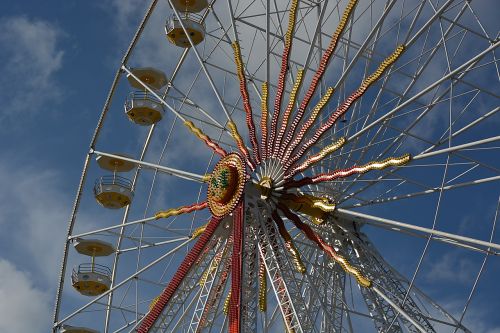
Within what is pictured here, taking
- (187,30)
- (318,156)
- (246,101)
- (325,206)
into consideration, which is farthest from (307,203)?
(187,30)

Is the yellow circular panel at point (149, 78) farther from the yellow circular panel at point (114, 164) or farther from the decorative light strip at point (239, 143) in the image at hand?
the decorative light strip at point (239, 143)

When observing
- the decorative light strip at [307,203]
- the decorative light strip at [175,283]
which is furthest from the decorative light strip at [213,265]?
the decorative light strip at [307,203]

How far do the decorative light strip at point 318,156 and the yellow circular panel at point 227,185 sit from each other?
0.93 metres

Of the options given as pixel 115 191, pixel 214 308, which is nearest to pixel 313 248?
pixel 214 308

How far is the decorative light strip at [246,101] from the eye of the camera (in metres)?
18.9

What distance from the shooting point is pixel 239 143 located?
19.4 m

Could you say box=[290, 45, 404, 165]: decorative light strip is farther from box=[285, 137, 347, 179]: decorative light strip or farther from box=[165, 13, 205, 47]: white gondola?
box=[165, 13, 205, 47]: white gondola

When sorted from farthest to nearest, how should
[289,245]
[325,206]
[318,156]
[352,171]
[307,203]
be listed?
[289,245] → [307,203] → [325,206] → [318,156] → [352,171]

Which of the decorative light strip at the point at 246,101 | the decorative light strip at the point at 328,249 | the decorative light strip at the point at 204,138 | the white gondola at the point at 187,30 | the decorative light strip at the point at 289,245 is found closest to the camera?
the decorative light strip at the point at 328,249

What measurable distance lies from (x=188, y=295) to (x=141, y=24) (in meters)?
6.42

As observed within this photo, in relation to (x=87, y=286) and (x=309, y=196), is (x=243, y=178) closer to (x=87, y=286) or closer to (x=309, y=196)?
(x=309, y=196)

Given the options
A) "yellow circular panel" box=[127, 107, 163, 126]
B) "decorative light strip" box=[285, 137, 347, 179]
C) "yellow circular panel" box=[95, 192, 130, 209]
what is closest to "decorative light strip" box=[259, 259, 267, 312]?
"decorative light strip" box=[285, 137, 347, 179]

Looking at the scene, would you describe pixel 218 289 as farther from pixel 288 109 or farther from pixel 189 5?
pixel 189 5

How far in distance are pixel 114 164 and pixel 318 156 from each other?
6.86 m
